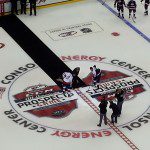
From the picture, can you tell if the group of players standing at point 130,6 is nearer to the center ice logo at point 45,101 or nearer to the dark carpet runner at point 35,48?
the dark carpet runner at point 35,48

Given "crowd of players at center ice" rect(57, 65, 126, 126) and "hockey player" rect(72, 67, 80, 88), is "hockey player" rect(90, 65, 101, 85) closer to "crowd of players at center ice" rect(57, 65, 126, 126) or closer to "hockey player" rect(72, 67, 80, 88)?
"crowd of players at center ice" rect(57, 65, 126, 126)

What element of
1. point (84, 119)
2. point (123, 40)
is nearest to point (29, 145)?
point (84, 119)

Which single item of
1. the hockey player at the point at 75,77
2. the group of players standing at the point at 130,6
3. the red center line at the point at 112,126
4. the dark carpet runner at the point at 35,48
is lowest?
the red center line at the point at 112,126

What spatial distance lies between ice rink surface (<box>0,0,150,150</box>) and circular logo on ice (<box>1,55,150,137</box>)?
0.03 m

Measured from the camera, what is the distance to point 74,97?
1998 cm

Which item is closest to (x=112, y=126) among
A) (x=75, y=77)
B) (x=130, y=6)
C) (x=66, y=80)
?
(x=66, y=80)

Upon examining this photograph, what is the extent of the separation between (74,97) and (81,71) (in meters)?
1.84

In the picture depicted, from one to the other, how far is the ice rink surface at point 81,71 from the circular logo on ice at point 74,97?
3 centimetres

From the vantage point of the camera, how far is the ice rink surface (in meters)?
17.8

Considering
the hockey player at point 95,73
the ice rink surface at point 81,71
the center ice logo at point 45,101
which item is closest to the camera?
the ice rink surface at point 81,71

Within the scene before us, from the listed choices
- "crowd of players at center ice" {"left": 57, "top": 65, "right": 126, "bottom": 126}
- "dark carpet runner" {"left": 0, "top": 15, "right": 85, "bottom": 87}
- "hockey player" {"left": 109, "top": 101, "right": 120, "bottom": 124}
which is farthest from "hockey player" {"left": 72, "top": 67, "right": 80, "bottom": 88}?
"hockey player" {"left": 109, "top": 101, "right": 120, "bottom": 124}

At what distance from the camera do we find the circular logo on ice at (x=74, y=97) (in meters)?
18.5

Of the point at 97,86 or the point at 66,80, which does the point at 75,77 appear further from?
the point at 97,86

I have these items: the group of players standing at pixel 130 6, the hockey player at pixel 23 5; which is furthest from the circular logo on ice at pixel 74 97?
the hockey player at pixel 23 5
